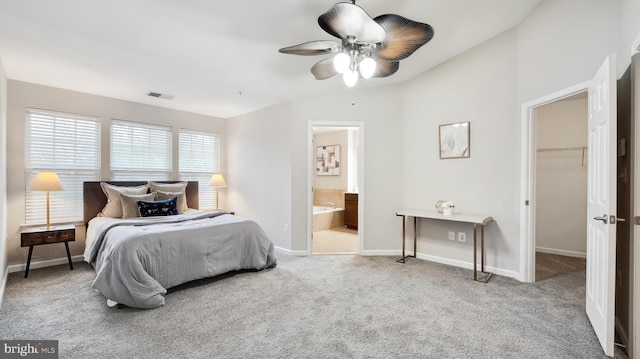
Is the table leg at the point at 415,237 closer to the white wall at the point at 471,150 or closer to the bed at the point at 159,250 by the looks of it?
the white wall at the point at 471,150

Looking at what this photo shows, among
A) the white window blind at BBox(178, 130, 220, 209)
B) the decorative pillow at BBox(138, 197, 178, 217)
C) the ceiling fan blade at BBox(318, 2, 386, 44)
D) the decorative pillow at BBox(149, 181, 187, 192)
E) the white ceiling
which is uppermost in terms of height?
the white ceiling

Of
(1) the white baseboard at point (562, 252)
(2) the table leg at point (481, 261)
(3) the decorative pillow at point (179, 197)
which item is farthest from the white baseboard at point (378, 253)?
(3) the decorative pillow at point (179, 197)

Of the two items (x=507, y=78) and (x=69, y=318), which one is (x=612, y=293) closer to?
(x=507, y=78)

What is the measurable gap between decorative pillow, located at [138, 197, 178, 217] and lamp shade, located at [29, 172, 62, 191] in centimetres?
91

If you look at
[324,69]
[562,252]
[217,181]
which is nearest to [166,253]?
[324,69]

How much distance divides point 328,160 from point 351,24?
546 cm

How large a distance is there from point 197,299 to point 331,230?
379 cm

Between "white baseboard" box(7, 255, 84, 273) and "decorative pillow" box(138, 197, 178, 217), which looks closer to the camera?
"white baseboard" box(7, 255, 84, 273)

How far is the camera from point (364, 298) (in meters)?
2.74

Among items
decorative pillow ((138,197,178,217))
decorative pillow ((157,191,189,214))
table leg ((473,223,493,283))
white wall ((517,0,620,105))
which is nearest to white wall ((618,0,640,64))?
white wall ((517,0,620,105))

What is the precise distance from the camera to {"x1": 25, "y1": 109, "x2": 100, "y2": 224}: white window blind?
3.70 meters

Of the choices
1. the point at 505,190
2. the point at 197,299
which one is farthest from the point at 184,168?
the point at 505,190

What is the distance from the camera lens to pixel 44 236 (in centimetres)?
333

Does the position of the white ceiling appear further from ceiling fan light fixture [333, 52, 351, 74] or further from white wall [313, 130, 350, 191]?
white wall [313, 130, 350, 191]
